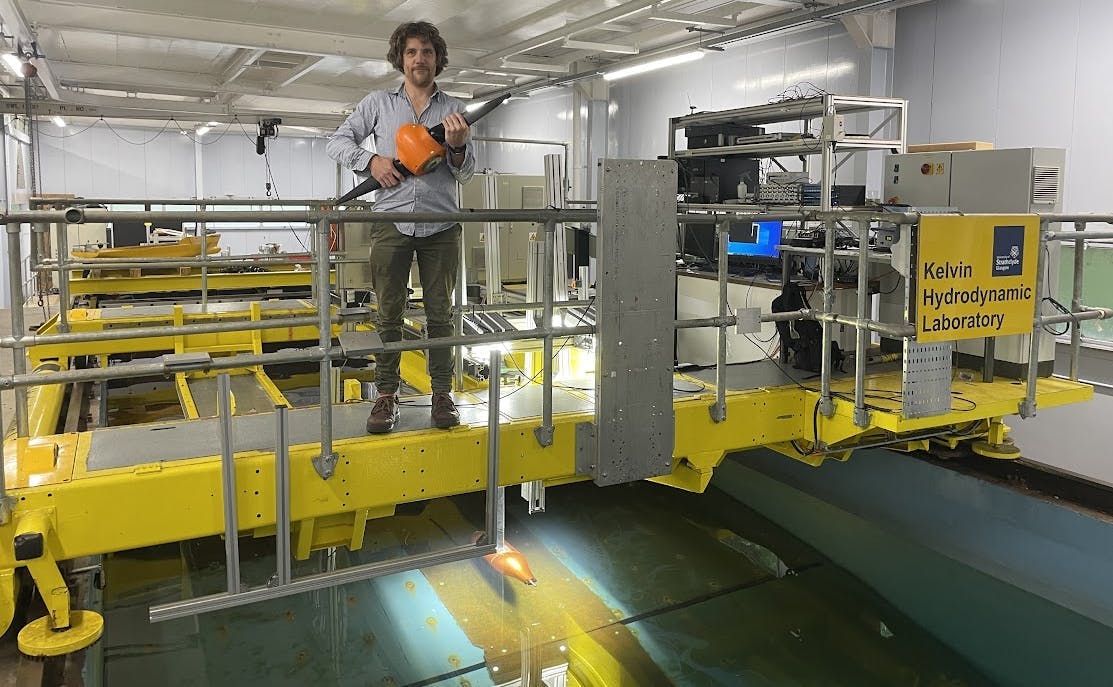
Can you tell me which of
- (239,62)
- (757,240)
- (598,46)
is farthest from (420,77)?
(239,62)

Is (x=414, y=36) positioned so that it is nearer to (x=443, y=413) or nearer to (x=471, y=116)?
(x=471, y=116)

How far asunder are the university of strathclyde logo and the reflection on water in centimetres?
275

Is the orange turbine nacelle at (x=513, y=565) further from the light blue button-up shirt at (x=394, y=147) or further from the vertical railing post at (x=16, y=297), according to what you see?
the vertical railing post at (x=16, y=297)

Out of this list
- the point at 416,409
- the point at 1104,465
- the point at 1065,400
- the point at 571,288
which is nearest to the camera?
the point at 416,409

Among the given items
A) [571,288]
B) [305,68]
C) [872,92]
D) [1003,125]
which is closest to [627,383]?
[571,288]

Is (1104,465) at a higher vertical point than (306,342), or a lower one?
lower

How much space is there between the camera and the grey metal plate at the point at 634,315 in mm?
3395

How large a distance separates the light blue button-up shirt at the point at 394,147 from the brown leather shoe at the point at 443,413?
0.69 metres

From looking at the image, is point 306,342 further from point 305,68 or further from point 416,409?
point 305,68

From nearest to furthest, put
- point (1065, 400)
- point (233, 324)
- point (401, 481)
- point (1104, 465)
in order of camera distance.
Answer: point (233, 324), point (401, 481), point (1065, 400), point (1104, 465)

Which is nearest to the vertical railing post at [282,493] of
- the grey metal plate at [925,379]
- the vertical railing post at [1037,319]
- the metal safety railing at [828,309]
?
the metal safety railing at [828,309]

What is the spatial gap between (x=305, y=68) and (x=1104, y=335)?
10.9m

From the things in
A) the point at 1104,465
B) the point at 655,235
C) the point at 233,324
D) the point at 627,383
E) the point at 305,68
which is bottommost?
the point at 1104,465

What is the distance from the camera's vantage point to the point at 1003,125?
7.13 metres
